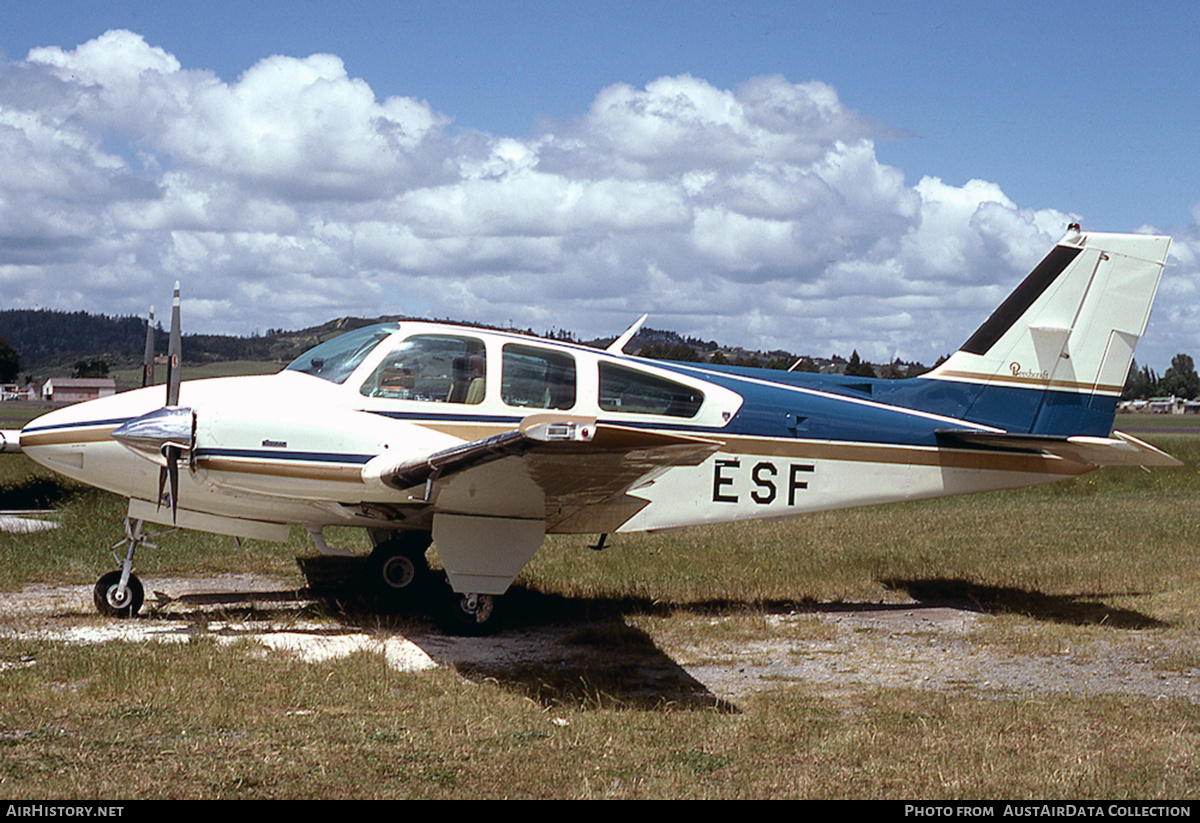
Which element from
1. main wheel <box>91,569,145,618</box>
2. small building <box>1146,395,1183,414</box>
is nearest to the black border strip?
main wheel <box>91,569,145,618</box>

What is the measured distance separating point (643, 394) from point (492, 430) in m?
1.52

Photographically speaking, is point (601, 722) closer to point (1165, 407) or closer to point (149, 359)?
point (149, 359)

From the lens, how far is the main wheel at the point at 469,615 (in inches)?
343

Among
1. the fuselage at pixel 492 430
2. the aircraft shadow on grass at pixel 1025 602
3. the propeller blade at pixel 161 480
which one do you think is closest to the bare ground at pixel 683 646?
the aircraft shadow on grass at pixel 1025 602

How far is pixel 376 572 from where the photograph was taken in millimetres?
10188

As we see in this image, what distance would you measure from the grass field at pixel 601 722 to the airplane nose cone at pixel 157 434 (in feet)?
5.12

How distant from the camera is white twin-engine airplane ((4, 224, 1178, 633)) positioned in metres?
7.77

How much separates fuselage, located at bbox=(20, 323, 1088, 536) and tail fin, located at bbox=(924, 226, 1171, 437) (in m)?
0.33

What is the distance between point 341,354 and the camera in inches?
351

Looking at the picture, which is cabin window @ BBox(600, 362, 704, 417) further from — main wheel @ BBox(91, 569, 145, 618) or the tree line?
the tree line

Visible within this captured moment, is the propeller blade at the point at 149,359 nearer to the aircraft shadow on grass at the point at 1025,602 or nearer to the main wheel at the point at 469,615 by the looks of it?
the main wheel at the point at 469,615

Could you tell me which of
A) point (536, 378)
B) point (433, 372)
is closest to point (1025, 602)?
point (536, 378)
